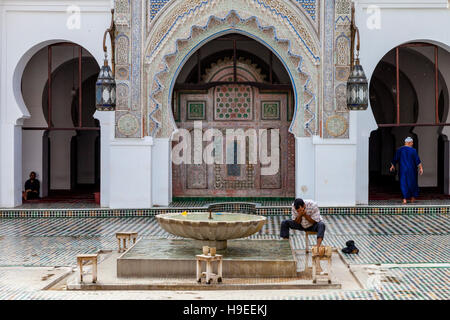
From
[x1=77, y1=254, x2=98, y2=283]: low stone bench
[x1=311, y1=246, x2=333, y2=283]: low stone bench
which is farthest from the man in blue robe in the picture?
[x1=77, y1=254, x2=98, y2=283]: low stone bench

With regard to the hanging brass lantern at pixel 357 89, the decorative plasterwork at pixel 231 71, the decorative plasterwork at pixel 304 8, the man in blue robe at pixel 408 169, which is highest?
the decorative plasterwork at pixel 304 8

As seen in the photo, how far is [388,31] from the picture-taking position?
6.87m

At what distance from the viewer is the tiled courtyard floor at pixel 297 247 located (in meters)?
3.50

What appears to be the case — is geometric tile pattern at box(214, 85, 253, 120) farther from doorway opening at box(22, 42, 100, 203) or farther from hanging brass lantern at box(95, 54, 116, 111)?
hanging brass lantern at box(95, 54, 116, 111)

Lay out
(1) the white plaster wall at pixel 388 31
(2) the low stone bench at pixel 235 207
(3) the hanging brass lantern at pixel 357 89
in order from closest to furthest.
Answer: (3) the hanging brass lantern at pixel 357 89, (2) the low stone bench at pixel 235 207, (1) the white plaster wall at pixel 388 31

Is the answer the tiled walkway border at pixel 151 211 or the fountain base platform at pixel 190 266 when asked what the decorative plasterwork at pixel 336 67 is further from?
the fountain base platform at pixel 190 266

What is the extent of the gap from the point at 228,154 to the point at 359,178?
5.15 ft

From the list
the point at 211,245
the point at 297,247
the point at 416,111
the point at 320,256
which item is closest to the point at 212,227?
the point at 211,245

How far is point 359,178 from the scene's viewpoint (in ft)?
22.8

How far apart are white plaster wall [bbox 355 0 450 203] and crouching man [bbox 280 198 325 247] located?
2.64 meters

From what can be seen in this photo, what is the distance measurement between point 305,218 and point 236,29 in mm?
3072

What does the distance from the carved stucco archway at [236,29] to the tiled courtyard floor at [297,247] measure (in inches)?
48.2

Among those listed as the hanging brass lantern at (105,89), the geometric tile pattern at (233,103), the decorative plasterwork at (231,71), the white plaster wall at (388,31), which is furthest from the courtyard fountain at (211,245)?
the decorative plasterwork at (231,71)
